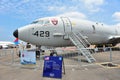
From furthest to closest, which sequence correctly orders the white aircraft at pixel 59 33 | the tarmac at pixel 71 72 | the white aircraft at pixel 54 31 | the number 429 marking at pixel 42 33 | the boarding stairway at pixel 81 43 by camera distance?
the number 429 marking at pixel 42 33, the white aircraft at pixel 54 31, the white aircraft at pixel 59 33, the boarding stairway at pixel 81 43, the tarmac at pixel 71 72

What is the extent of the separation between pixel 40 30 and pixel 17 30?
2057 mm

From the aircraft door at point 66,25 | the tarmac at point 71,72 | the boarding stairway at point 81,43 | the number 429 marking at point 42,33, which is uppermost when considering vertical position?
the aircraft door at point 66,25

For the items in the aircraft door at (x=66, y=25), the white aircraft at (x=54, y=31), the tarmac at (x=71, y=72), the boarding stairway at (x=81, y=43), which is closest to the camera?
the tarmac at (x=71, y=72)

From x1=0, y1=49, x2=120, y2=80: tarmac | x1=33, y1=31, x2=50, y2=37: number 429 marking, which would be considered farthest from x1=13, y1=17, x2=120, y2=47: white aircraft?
x1=0, y1=49, x2=120, y2=80: tarmac

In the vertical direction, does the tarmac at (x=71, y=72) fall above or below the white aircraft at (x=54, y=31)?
below

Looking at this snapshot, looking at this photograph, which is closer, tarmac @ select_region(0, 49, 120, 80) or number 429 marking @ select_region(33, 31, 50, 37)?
tarmac @ select_region(0, 49, 120, 80)

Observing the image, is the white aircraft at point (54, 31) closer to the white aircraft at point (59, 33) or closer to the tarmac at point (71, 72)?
the white aircraft at point (59, 33)

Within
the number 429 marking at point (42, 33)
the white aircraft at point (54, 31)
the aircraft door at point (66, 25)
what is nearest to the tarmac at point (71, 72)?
the white aircraft at point (54, 31)

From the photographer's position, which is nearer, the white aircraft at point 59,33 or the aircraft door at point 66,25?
the white aircraft at point 59,33

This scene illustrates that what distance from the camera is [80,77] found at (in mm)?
9961

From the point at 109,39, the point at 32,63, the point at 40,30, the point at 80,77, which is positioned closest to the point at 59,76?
the point at 80,77

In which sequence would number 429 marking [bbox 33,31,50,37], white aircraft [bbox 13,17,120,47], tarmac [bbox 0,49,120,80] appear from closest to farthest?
1. tarmac [bbox 0,49,120,80]
2. white aircraft [bbox 13,17,120,47]
3. number 429 marking [bbox 33,31,50,37]

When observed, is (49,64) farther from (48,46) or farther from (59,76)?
(48,46)

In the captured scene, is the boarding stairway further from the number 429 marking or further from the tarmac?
the number 429 marking
